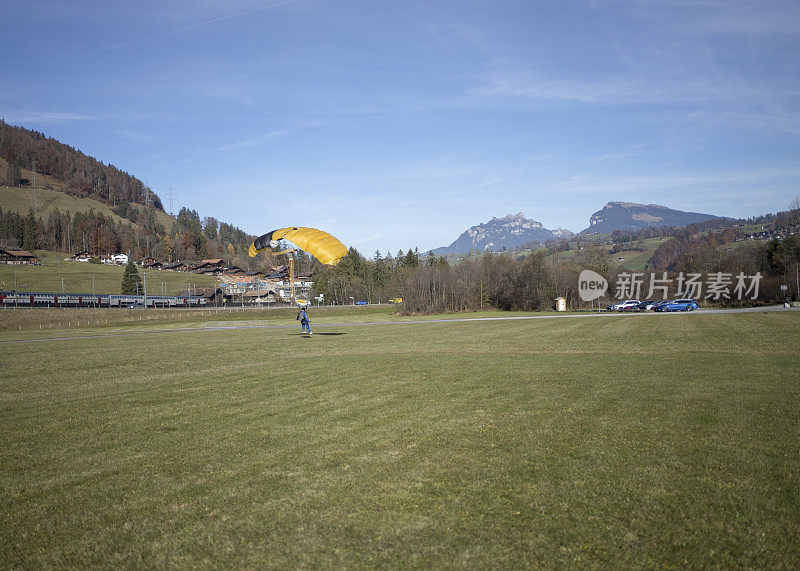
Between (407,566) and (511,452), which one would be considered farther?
(511,452)

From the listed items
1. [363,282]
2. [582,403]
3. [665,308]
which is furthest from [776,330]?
[363,282]

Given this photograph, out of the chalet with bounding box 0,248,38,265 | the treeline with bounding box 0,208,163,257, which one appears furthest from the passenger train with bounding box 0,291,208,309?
the treeline with bounding box 0,208,163,257

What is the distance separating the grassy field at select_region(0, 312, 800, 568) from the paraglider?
23.2 feet

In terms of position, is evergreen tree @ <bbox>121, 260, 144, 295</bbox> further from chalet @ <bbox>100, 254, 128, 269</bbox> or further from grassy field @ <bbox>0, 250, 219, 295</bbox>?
chalet @ <bbox>100, 254, 128, 269</bbox>

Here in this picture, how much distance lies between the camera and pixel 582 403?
10.1 metres

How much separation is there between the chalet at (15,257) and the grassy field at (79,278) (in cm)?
338

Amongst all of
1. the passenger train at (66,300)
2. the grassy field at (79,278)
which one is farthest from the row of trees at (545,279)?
the grassy field at (79,278)

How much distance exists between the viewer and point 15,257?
135500 mm

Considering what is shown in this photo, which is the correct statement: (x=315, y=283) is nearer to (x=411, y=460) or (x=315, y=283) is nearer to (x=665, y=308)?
(x=665, y=308)

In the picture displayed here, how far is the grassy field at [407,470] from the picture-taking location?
15.2ft

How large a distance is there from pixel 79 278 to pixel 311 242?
5016 inches

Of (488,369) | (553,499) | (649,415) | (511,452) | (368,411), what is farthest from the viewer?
(488,369)

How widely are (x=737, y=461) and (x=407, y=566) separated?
506 centimetres

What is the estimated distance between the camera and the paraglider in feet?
65.1
